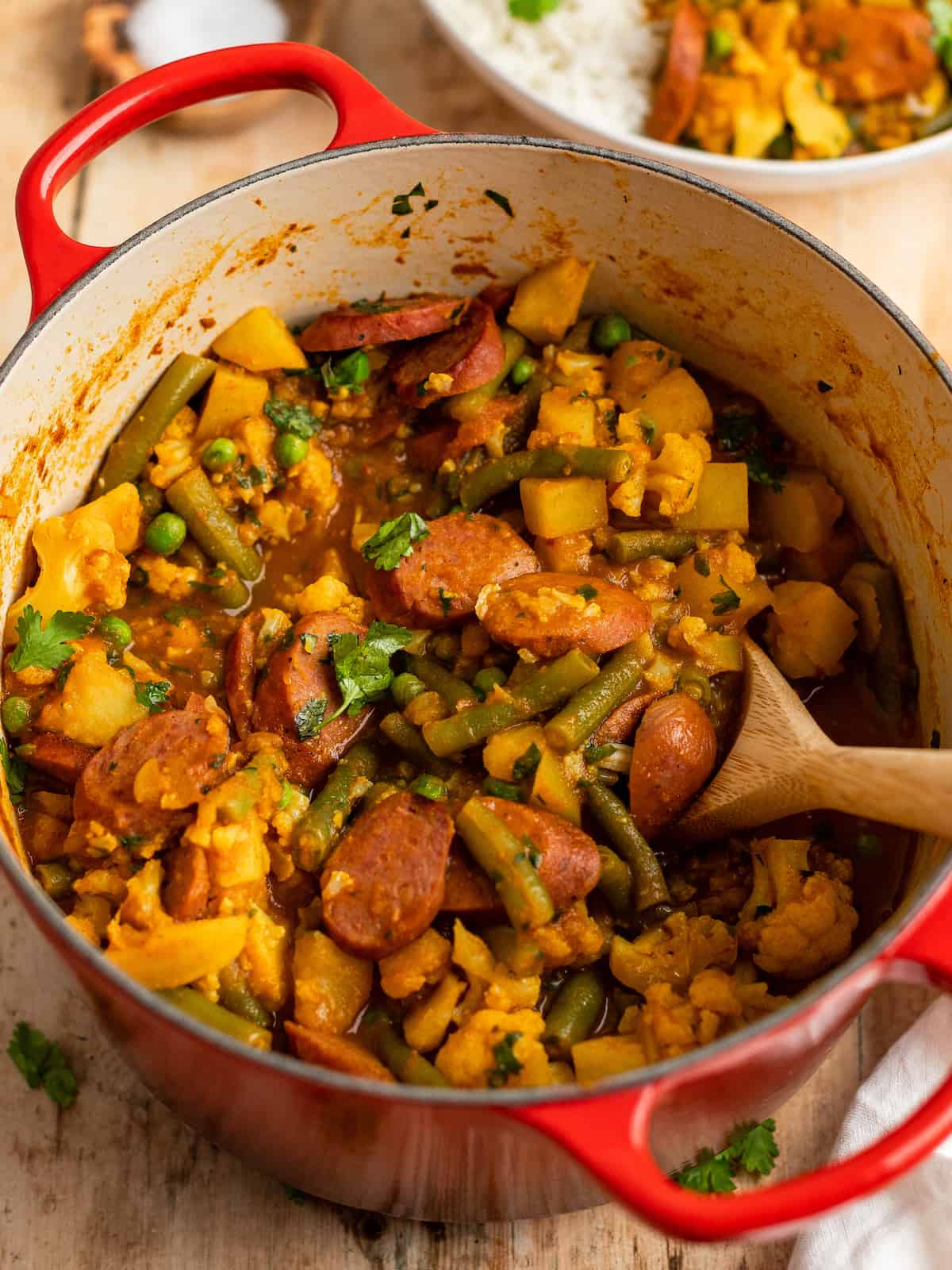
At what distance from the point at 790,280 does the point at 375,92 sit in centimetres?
102

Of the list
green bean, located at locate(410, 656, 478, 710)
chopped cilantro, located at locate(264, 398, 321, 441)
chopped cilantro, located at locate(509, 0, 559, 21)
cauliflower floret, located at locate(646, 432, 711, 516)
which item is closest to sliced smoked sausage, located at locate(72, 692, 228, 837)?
green bean, located at locate(410, 656, 478, 710)

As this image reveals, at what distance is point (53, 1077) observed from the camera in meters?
2.94

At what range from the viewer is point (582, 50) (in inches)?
162

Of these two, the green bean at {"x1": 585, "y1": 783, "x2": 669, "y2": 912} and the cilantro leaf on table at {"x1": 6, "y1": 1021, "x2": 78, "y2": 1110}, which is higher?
the green bean at {"x1": 585, "y1": 783, "x2": 669, "y2": 912}

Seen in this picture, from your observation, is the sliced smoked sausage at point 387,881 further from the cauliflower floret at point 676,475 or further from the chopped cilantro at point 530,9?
the chopped cilantro at point 530,9

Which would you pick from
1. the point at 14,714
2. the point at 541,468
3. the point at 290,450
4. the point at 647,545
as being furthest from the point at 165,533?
the point at 647,545

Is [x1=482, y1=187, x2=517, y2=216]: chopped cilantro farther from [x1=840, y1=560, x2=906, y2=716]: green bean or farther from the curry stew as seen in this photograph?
[x1=840, y1=560, x2=906, y2=716]: green bean

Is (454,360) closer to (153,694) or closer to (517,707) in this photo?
(517,707)

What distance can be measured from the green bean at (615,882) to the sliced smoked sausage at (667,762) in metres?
0.11

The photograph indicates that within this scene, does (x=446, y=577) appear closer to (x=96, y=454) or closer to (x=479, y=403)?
(x=479, y=403)

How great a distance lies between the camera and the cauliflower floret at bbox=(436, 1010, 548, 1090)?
2.45 metres

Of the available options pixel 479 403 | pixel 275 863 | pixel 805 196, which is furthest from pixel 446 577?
pixel 805 196

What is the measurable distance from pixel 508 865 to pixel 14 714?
1109 millimetres

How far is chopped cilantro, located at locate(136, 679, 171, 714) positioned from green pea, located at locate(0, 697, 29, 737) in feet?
0.78
